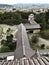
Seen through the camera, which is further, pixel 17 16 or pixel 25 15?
pixel 25 15

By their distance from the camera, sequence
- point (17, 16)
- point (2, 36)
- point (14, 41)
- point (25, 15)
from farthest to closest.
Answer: point (25, 15) → point (17, 16) → point (2, 36) → point (14, 41)

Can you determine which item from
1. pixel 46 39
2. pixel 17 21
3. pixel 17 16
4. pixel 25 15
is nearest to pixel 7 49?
pixel 46 39

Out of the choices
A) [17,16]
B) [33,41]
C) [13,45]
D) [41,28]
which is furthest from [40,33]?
[17,16]

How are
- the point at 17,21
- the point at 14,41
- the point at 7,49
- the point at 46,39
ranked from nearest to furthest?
1. the point at 7,49
2. the point at 14,41
3. the point at 46,39
4. the point at 17,21

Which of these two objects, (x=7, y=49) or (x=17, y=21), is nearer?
(x=7, y=49)

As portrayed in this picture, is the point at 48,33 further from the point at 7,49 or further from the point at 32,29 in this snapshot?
the point at 7,49

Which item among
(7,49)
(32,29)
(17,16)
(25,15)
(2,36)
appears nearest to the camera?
(7,49)

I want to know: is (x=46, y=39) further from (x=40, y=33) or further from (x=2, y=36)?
(x=2, y=36)

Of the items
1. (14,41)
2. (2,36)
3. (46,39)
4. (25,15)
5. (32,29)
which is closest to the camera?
(14,41)
